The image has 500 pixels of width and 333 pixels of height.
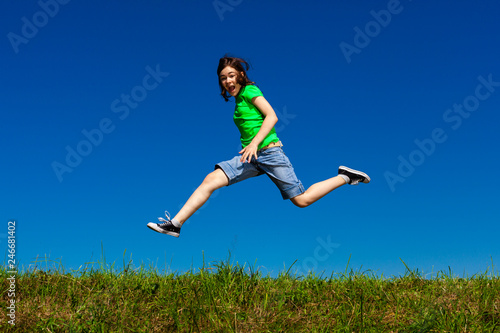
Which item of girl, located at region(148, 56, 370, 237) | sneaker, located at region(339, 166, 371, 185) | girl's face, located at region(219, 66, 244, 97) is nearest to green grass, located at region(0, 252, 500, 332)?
girl, located at region(148, 56, 370, 237)

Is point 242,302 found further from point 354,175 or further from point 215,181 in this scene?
point 354,175

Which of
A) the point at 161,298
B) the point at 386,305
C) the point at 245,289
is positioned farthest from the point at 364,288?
the point at 161,298

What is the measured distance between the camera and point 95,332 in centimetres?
391

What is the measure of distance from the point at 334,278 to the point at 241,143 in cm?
209

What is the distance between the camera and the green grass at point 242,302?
4016 millimetres

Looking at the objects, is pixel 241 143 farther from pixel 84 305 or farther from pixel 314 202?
pixel 84 305

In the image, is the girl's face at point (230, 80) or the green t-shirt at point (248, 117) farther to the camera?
the girl's face at point (230, 80)

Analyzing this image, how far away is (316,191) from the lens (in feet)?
19.9

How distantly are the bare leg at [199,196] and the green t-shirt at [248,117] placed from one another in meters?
0.65

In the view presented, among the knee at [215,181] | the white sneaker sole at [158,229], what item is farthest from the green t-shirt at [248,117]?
the white sneaker sole at [158,229]

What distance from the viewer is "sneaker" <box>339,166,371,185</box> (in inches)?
250

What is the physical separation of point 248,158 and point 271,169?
0.46m

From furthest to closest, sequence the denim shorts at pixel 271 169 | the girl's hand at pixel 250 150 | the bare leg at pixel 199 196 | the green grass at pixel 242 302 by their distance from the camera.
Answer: the denim shorts at pixel 271 169 < the bare leg at pixel 199 196 < the girl's hand at pixel 250 150 < the green grass at pixel 242 302

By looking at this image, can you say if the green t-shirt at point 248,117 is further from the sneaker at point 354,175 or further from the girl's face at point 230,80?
the sneaker at point 354,175
